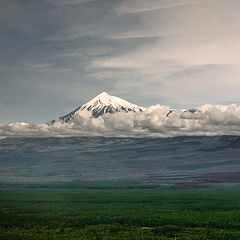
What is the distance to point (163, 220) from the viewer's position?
6469cm

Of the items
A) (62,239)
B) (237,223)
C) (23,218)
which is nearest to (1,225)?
(23,218)

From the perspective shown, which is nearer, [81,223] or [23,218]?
[81,223]

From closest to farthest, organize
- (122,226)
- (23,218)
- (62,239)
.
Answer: (62,239) → (122,226) → (23,218)

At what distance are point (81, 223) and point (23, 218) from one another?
1258 cm

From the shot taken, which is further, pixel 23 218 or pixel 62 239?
pixel 23 218

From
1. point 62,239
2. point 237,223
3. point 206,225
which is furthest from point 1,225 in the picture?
point 237,223

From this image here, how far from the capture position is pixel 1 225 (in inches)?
2276

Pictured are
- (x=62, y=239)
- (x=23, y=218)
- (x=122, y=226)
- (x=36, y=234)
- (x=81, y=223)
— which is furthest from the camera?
(x=23, y=218)

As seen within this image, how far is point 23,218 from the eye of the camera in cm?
6756

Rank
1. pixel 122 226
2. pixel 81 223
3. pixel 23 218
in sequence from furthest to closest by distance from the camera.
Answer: pixel 23 218 < pixel 81 223 < pixel 122 226

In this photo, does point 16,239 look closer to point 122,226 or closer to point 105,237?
point 105,237

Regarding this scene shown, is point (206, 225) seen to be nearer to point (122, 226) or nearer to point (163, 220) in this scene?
point (163, 220)

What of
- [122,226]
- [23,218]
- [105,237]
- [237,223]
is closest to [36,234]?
[105,237]

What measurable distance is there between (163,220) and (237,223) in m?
12.1
